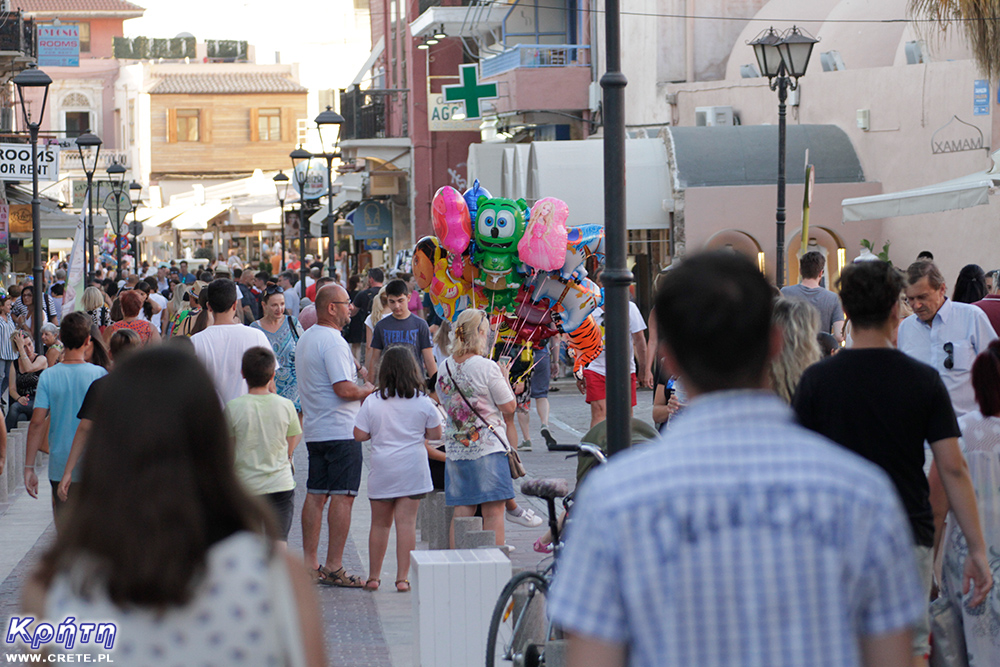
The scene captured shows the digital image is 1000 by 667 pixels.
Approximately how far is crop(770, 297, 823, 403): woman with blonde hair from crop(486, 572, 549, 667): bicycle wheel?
4.28ft

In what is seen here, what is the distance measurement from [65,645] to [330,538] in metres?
5.60

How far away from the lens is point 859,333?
4258 millimetres

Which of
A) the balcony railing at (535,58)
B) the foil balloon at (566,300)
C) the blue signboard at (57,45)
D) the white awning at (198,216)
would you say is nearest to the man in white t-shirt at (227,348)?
the foil balloon at (566,300)

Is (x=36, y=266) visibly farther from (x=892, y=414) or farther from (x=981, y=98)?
(x=892, y=414)

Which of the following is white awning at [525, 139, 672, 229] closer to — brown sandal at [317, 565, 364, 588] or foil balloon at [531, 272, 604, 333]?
foil balloon at [531, 272, 604, 333]

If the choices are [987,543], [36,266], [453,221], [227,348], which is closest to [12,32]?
[36,266]

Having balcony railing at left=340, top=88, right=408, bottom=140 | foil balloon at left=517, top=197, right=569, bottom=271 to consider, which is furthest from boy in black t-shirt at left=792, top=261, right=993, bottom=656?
balcony railing at left=340, top=88, right=408, bottom=140

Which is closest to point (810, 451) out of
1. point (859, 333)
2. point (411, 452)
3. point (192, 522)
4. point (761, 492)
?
point (761, 492)

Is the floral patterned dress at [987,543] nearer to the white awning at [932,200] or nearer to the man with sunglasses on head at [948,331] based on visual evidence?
the man with sunglasses on head at [948,331]

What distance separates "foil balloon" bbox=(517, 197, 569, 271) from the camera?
37.9 ft

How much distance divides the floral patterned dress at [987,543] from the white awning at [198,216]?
36.5m

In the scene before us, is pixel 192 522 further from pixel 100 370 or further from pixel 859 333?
pixel 100 370

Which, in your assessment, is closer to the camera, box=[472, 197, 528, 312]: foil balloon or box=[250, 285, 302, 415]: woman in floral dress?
box=[250, 285, 302, 415]: woman in floral dress

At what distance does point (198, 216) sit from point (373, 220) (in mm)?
6765
